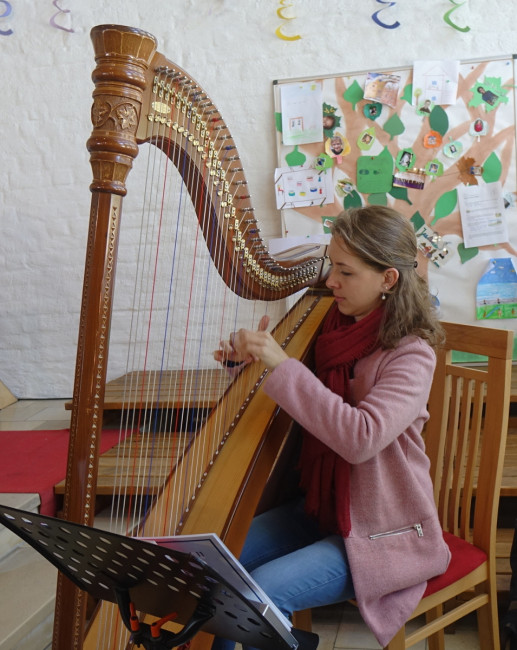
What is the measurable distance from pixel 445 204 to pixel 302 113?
81cm

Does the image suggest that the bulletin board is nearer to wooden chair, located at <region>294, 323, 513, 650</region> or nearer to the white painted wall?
the white painted wall

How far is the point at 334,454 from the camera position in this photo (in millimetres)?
1484

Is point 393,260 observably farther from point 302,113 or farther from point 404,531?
point 302,113

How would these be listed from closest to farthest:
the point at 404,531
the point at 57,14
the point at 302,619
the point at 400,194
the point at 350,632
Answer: the point at 404,531 → the point at 302,619 → the point at 350,632 → the point at 400,194 → the point at 57,14

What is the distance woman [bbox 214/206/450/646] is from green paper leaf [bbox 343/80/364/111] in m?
2.01

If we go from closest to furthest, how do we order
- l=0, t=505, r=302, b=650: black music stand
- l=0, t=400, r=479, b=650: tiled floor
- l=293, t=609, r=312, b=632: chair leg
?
l=0, t=505, r=302, b=650: black music stand, l=293, t=609, r=312, b=632: chair leg, l=0, t=400, r=479, b=650: tiled floor

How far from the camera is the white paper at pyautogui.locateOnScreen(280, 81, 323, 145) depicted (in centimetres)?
342

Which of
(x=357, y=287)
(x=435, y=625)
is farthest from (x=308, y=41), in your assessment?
(x=435, y=625)

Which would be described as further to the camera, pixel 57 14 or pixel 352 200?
pixel 57 14

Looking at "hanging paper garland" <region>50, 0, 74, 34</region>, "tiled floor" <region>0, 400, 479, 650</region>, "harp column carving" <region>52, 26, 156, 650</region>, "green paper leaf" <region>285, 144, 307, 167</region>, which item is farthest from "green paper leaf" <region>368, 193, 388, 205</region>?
"harp column carving" <region>52, 26, 156, 650</region>

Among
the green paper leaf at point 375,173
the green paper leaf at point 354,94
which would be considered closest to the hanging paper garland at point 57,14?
the green paper leaf at point 354,94

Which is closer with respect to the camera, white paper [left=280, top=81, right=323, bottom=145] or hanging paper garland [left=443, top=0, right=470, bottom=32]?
hanging paper garland [left=443, top=0, right=470, bottom=32]

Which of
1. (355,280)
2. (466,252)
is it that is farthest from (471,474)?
(466,252)

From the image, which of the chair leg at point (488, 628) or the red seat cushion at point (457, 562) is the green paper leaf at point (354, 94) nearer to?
the red seat cushion at point (457, 562)
